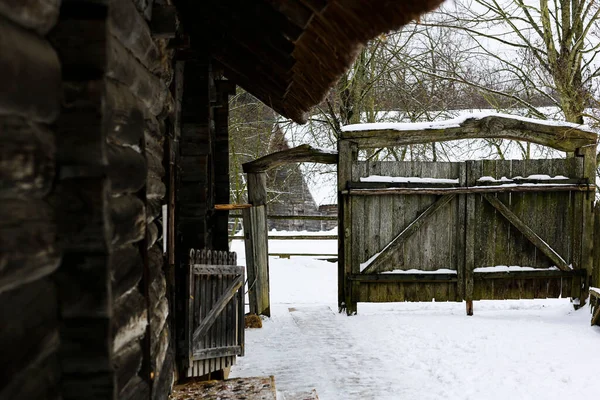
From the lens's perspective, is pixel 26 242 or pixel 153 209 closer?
pixel 26 242

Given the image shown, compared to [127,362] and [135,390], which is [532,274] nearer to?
[135,390]

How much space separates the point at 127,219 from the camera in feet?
6.30

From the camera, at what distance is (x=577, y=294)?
24.8 feet

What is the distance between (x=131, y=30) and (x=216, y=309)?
10.8 ft

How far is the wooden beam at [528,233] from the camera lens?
7.42m

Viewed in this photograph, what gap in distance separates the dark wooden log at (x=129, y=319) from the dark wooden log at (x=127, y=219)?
213mm

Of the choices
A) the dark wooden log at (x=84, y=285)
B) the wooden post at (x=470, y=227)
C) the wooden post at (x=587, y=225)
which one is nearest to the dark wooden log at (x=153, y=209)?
the dark wooden log at (x=84, y=285)

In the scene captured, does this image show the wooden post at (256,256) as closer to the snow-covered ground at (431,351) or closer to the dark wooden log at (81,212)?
the snow-covered ground at (431,351)

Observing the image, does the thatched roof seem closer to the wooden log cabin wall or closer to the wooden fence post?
the wooden log cabin wall

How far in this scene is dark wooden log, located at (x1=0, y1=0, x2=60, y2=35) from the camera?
1.25 meters

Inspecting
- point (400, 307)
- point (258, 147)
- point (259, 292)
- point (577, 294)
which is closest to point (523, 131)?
point (577, 294)

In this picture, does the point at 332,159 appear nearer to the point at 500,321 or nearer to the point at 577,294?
the point at 500,321

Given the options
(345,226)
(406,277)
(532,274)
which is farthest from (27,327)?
(532,274)

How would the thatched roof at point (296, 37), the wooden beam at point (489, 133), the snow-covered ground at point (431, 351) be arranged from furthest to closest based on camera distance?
the wooden beam at point (489, 133) < the snow-covered ground at point (431, 351) < the thatched roof at point (296, 37)
